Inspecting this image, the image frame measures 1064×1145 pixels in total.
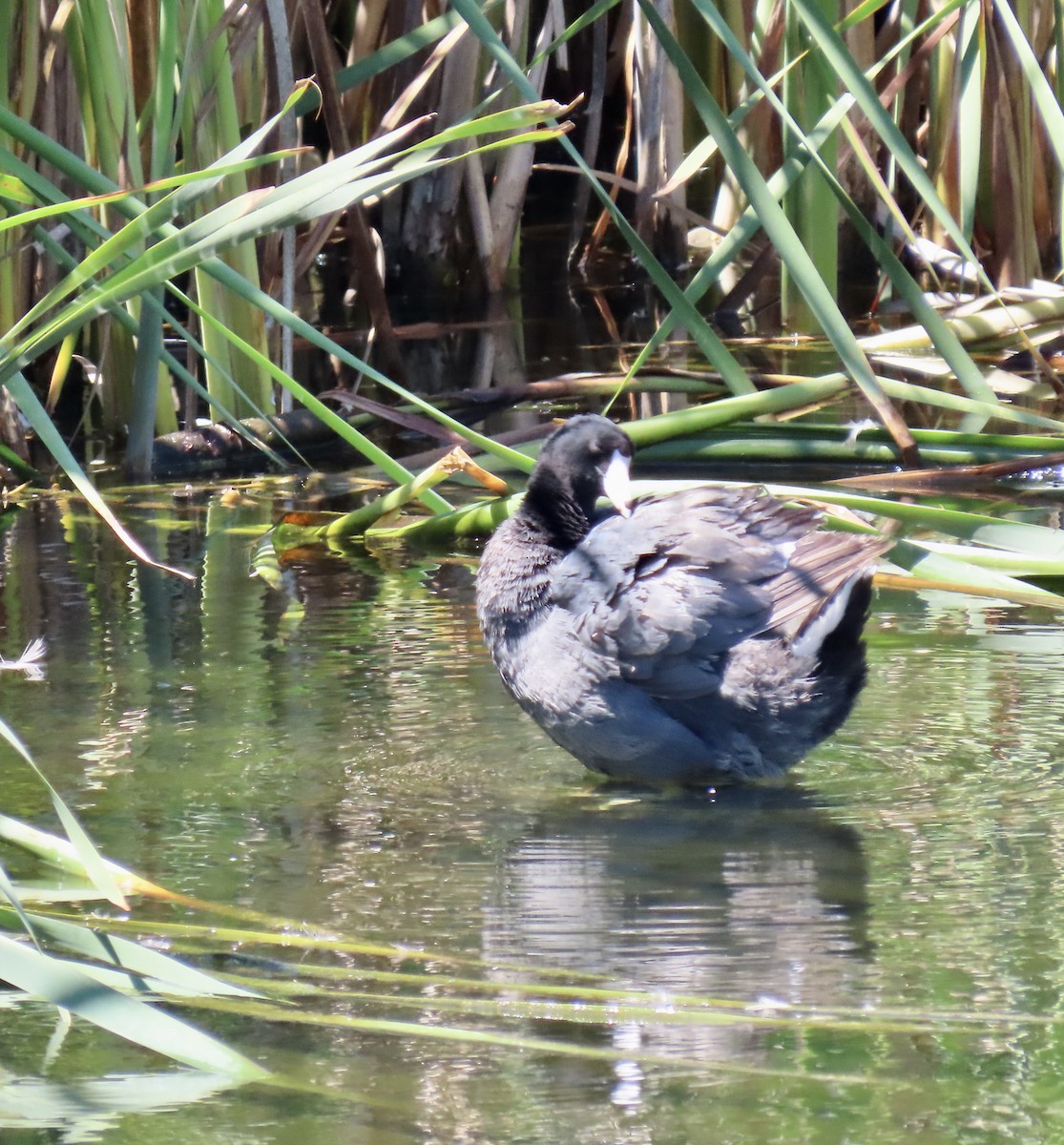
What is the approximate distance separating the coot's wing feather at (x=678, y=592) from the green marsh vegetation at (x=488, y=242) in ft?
1.20

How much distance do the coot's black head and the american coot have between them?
8.8 inches

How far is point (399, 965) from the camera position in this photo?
1957mm

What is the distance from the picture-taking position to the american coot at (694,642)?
2695 millimetres

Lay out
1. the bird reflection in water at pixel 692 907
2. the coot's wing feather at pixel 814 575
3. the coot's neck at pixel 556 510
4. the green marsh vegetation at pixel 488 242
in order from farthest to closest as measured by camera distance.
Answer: the coot's neck at pixel 556 510
the coot's wing feather at pixel 814 575
the green marsh vegetation at pixel 488 242
the bird reflection in water at pixel 692 907

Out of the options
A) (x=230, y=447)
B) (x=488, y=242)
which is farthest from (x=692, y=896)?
(x=488, y=242)

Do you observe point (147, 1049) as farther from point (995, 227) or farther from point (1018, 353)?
point (995, 227)

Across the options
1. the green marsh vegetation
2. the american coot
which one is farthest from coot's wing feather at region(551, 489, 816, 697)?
the green marsh vegetation

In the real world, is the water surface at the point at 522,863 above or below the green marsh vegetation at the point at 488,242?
below

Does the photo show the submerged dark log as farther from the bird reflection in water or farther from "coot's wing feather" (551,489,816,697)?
the bird reflection in water

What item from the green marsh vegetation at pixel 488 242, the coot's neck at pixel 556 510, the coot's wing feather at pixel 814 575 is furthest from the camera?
the coot's neck at pixel 556 510

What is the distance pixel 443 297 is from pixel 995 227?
2.10m

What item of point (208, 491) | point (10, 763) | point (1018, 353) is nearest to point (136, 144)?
point (208, 491)

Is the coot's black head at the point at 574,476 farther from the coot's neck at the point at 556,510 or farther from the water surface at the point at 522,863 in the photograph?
the water surface at the point at 522,863

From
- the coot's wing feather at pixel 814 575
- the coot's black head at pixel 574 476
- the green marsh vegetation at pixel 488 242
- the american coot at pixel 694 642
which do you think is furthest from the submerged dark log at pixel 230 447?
the coot's wing feather at pixel 814 575
